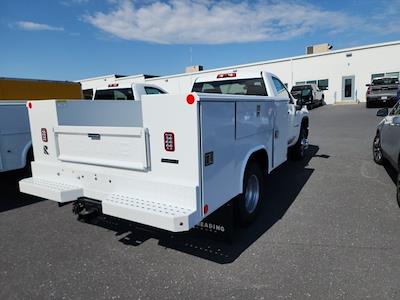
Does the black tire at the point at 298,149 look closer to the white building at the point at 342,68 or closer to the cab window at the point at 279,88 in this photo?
the cab window at the point at 279,88

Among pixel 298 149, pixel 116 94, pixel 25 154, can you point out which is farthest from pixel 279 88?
pixel 116 94

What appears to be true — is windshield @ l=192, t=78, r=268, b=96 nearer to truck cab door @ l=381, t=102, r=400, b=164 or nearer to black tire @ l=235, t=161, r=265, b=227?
black tire @ l=235, t=161, r=265, b=227

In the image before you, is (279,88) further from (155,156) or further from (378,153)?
(155,156)

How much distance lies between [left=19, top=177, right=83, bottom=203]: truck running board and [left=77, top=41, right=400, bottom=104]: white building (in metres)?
20.4

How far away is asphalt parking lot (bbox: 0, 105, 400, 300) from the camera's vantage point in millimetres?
2814

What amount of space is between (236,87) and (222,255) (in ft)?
11.0

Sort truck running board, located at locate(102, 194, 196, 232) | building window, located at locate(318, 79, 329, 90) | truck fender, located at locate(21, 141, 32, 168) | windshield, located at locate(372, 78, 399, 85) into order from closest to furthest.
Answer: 1. truck running board, located at locate(102, 194, 196, 232)
2. truck fender, located at locate(21, 141, 32, 168)
3. windshield, located at locate(372, 78, 399, 85)
4. building window, located at locate(318, 79, 329, 90)

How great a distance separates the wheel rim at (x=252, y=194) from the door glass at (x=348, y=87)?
25.4 m

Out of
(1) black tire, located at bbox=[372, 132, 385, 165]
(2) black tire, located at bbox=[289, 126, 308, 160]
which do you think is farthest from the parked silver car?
(2) black tire, located at bbox=[289, 126, 308, 160]

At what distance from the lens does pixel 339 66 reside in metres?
25.8

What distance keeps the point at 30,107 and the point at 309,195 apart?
4.62 meters

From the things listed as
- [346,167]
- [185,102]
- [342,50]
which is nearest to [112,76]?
[342,50]

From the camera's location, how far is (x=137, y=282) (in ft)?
9.67

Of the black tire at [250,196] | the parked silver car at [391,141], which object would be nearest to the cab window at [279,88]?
the parked silver car at [391,141]
